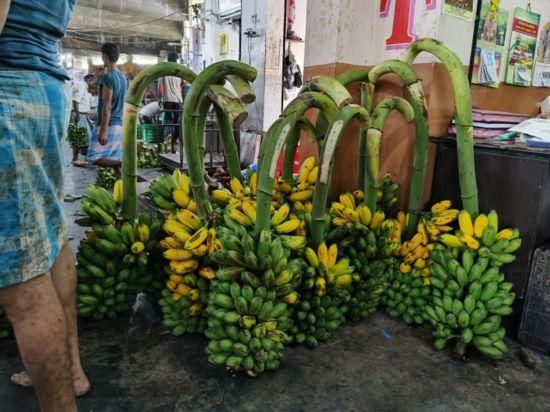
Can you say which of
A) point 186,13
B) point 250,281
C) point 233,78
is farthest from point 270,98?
point 186,13

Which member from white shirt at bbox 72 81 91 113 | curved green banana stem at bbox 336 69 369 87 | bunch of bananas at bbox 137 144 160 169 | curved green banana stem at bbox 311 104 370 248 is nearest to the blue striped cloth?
curved green banana stem at bbox 311 104 370 248

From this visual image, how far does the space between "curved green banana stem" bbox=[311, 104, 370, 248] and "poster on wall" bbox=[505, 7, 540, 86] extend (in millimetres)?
1548

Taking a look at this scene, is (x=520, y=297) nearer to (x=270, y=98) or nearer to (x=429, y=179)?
(x=429, y=179)

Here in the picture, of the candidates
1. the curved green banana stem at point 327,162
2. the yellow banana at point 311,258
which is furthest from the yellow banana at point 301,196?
the yellow banana at point 311,258

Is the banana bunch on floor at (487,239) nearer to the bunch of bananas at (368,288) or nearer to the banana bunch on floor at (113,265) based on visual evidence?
the bunch of bananas at (368,288)

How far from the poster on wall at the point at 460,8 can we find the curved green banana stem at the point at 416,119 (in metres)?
0.47

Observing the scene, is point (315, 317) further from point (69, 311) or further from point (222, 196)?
point (69, 311)

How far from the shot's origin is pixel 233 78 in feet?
5.73

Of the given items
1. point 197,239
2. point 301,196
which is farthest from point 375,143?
point 197,239

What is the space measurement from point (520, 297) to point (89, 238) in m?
2.16

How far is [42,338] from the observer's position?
3.99 ft

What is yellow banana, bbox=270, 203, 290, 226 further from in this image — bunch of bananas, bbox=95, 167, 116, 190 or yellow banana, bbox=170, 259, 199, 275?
bunch of bananas, bbox=95, 167, 116, 190

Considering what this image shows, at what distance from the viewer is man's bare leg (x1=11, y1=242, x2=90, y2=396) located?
5.08 feet

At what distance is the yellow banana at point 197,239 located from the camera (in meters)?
1.75
